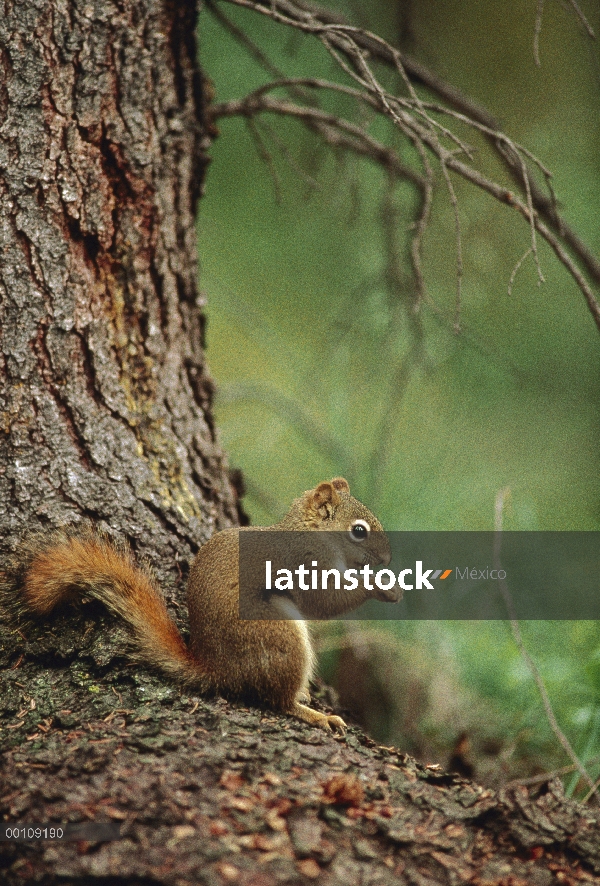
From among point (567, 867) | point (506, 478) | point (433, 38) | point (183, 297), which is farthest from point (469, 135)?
point (567, 867)

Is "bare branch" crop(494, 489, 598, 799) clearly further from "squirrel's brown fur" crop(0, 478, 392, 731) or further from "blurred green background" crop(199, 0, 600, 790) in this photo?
"squirrel's brown fur" crop(0, 478, 392, 731)

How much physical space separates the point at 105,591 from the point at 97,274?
0.74 metres

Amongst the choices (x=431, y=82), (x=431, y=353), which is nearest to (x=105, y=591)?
(x=431, y=82)

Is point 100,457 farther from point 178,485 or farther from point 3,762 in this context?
point 3,762

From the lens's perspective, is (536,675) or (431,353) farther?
(431,353)

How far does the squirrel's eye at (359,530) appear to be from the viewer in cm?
163

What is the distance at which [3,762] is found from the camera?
46.6 inches

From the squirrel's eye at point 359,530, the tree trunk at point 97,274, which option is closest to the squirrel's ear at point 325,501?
the squirrel's eye at point 359,530

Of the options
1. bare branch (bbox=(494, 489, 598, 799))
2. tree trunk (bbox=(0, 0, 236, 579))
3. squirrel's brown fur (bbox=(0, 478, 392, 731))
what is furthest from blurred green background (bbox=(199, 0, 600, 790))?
squirrel's brown fur (bbox=(0, 478, 392, 731))

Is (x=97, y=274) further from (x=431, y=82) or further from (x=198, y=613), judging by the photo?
(x=431, y=82)

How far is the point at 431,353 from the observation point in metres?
3.29

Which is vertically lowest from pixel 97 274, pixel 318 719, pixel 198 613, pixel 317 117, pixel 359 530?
pixel 318 719

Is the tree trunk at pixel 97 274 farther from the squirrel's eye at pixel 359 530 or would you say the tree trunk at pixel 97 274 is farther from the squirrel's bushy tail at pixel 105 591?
the squirrel's eye at pixel 359 530

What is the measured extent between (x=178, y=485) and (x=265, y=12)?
1068mm
